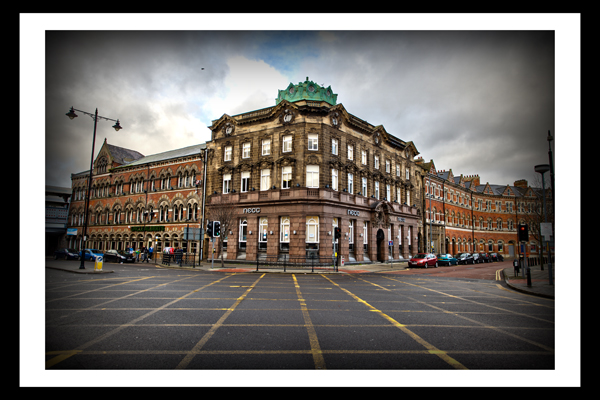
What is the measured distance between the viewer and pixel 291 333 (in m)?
6.32

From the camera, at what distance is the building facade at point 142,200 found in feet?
126

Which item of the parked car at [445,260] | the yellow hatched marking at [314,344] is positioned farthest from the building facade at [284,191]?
the yellow hatched marking at [314,344]

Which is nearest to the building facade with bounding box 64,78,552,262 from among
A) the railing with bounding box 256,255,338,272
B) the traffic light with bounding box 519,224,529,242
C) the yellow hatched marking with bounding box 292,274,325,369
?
the railing with bounding box 256,255,338,272

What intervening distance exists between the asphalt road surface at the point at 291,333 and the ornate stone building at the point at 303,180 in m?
18.2

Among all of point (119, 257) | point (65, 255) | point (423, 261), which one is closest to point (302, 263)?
point (423, 261)

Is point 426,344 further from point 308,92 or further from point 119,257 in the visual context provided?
point 119,257

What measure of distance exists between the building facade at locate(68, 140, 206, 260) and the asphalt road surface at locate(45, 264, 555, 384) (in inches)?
1052

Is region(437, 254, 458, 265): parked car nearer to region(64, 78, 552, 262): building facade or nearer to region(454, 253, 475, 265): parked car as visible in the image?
region(454, 253, 475, 265): parked car

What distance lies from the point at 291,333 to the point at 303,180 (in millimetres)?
23597

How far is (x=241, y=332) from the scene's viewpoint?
636 centimetres

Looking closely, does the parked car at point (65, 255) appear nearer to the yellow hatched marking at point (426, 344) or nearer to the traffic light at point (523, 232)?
the yellow hatched marking at point (426, 344)

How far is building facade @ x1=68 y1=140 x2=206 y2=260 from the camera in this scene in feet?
126

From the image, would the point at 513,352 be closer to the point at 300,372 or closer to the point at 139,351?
the point at 300,372

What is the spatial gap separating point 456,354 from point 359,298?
628 cm
